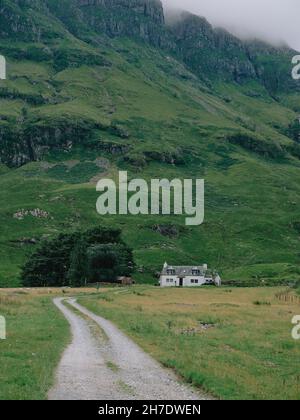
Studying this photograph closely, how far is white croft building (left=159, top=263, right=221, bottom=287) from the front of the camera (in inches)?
7323

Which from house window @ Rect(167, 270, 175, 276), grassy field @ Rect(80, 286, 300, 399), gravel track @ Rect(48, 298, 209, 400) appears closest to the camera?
gravel track @ Rect(48, 298, 209, 400)

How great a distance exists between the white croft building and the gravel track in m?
149

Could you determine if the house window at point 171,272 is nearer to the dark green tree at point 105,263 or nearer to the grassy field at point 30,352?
the dark green tree at point 105,263

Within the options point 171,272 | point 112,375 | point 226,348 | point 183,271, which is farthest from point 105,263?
point 112,375

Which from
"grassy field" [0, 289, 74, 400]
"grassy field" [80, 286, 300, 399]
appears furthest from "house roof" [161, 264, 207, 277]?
"grassy field" [0, 289, 74, 400]

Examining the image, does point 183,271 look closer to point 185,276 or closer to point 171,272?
point 185,276

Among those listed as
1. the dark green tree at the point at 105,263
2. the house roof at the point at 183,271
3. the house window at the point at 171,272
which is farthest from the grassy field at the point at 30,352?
the house roof at the point at 183,271

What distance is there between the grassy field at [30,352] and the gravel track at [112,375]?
0.64 metres

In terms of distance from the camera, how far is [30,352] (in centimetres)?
3052

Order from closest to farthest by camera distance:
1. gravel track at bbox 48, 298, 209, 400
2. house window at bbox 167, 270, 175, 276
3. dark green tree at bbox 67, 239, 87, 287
Answer: gravel track at bbox 48, 298, 209, 400 < dark green tree at bbox 67, 239, 87, 287 < house window at bbox 167, 270, 175, 276

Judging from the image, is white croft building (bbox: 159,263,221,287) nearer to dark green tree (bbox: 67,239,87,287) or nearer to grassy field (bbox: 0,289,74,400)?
dark green tree (bbox: 67,239,87,287)

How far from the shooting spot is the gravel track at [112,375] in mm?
21516
